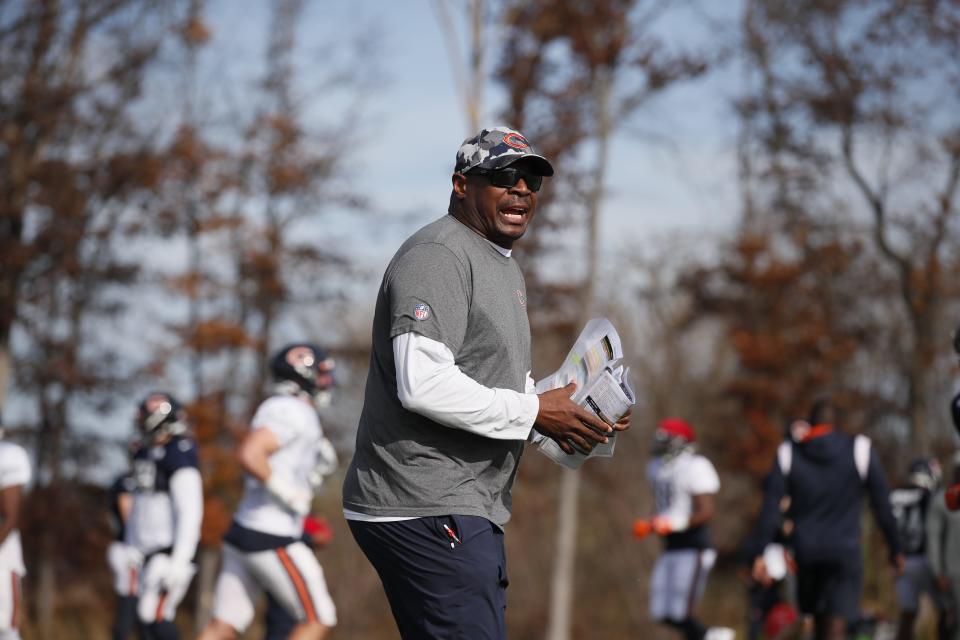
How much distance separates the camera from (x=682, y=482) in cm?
1227

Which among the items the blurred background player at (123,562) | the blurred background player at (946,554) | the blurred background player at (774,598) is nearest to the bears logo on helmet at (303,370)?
the blurred background player at (123,562)

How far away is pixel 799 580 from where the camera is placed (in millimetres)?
9805

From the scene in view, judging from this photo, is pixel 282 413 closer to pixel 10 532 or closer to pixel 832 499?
pixel 10 532

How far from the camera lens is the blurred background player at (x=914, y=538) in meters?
12.6

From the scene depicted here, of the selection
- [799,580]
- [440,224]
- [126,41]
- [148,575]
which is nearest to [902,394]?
[126,41]

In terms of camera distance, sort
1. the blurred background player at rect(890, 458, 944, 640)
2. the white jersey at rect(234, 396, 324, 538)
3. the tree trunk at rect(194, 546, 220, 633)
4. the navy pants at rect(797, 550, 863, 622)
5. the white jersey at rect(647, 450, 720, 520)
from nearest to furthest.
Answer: the white jersey at rect(234, 396, 324, 538) < the navy pants at rect(797, 550, 863, 622) < the white jersey at rect(647, 450, 720, 520) < the blurred background player at rect(890, 458, 944, 640) < the tree trunk at rect(194, 546, 220, 633)

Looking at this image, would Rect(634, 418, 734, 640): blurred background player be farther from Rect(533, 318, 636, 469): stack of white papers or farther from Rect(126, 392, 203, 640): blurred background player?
Rect(533, 318, 636, 469): stack of white papers

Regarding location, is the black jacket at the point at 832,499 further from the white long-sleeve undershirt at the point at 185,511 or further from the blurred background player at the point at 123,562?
the blurred background player at the point at 123,562

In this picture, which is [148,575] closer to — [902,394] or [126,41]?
[126,41]

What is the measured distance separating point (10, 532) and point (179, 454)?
1.67m

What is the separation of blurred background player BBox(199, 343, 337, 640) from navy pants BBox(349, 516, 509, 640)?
3.68 m

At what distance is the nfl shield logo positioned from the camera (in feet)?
13.2

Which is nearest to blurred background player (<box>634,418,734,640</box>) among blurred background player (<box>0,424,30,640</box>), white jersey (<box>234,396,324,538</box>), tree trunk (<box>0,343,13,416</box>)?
white jersey (<box>234,396,324,538</box>)

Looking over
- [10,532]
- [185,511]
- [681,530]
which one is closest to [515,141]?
[10,532]
